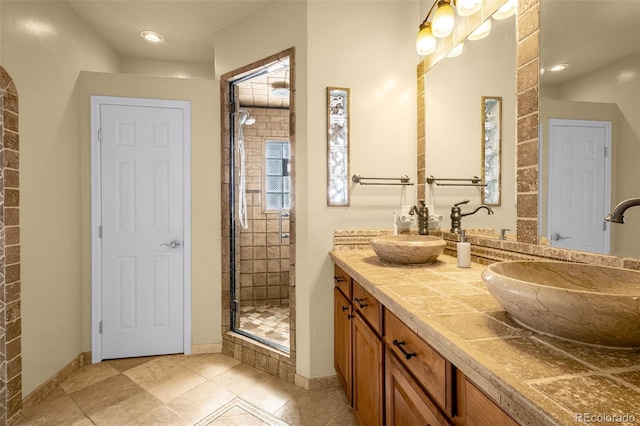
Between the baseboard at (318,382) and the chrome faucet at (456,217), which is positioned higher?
the chrome faucet at (456,217)

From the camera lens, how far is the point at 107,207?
2.61m

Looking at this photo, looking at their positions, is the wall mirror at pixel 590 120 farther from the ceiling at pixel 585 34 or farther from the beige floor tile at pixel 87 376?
the beige floor tile at pixel 87 376

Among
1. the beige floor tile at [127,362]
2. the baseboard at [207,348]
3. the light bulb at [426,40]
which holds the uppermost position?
the light bulb at [426,40]

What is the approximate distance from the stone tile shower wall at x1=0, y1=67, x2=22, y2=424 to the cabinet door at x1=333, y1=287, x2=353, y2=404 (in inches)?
74.3

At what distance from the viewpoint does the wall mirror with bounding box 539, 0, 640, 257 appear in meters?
1.02

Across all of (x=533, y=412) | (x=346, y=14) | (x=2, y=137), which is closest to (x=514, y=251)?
(x=533, y=412)

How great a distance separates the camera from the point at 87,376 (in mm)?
2400

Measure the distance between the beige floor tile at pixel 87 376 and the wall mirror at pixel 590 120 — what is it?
9.66 feet

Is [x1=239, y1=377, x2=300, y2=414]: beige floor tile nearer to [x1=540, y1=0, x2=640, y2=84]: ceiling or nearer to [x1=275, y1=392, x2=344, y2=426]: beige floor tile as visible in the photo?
[x1=275, y1=392, x2=344, y2=426]: beige floor tile

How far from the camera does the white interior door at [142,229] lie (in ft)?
8.57

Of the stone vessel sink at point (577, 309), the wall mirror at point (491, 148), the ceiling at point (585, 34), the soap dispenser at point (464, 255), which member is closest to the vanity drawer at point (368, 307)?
the soap dispenser at point (464, 255)

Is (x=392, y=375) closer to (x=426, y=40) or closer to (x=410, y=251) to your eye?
(x=410, y=251)

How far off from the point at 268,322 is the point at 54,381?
5.35 ft

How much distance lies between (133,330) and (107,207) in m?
1.02
